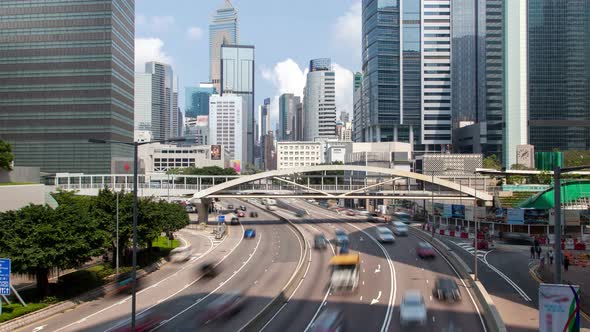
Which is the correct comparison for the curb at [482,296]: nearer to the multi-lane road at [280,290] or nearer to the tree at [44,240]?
the multi-lane road at [280,290]

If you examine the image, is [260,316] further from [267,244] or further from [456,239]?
[456,239]

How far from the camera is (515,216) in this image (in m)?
73.8

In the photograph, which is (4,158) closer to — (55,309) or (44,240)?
(44,240)

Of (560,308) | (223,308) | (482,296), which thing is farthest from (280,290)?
(560,308)

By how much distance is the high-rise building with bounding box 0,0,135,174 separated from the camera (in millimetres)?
136375

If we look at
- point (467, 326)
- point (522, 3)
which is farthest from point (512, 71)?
point (467, 326)

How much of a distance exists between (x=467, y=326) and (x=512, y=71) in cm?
16357

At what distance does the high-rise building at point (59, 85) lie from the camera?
447ft

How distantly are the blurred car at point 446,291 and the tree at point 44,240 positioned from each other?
85.2 feet

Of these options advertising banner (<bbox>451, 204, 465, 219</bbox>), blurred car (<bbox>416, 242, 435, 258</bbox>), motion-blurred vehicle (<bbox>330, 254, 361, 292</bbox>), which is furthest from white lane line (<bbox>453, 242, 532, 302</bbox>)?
advertising banner (<bbox>451, 204, 465, 219</bbox>)

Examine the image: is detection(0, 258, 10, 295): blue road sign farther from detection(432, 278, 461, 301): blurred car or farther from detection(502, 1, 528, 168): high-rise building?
detection(502, 1, 528, 168): high-rise building

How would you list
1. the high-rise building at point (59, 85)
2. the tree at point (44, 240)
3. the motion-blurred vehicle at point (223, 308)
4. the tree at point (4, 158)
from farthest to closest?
the high-rise building at point (59, 85) < the tree at point (4, 158) < the tree at point (44, 240) < the motion-blurred vehicle at point (223, 308)

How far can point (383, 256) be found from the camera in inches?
2436

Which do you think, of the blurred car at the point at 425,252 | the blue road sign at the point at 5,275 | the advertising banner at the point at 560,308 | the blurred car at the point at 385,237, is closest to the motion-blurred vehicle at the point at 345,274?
the blurred car at the point at 425,252
